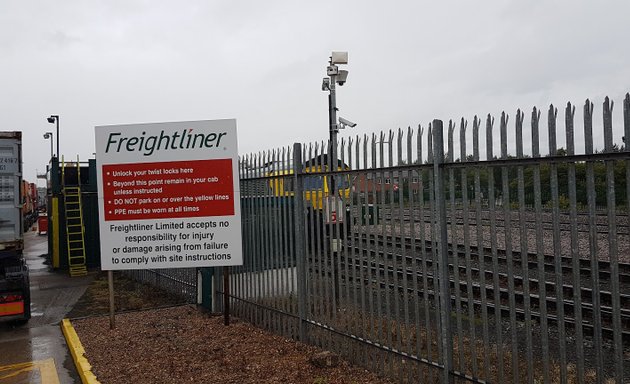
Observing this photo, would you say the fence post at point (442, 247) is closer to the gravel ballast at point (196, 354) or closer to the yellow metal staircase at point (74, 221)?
the gravel ballast at point (196, 354)

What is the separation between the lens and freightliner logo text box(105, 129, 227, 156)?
734 cm

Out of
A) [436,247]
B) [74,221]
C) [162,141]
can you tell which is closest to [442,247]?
[436,247]

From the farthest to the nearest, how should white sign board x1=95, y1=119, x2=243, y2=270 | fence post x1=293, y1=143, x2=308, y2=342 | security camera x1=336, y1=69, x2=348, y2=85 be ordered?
security camera x1=336, y1=69, x2=348, y2=85 → white sign board x1=95, y1=119, x2=243, y2=270 → fence post x1=293, y1=143, x2=308, y2=342

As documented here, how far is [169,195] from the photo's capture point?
740 cm

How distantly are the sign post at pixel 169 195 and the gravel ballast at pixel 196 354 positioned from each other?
100 cm

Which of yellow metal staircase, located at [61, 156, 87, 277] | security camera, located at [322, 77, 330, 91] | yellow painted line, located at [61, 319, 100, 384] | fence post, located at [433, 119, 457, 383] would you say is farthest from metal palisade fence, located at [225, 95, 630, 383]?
yellow metal staircase, located at [61, 156, 87, 277]

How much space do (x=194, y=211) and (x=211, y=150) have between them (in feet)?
2.91

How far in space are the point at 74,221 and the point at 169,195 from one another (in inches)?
375

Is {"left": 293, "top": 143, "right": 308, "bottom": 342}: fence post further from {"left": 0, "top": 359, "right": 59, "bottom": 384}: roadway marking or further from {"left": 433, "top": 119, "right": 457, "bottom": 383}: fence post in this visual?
{"left": 0, "top": 359, "right": 59, "bottom": 384}: roadway marking

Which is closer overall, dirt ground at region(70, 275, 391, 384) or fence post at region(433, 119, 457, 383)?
fence post at region(433, 119, 457, 383)

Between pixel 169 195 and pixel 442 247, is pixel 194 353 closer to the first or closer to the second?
pixel 169 195

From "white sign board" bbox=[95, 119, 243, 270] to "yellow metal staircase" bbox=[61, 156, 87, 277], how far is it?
8389 mm

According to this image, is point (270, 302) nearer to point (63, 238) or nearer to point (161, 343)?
point (161, 343)

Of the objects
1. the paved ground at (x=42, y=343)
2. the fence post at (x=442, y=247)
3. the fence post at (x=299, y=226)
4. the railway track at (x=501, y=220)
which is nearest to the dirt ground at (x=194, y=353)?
the paved ground at (x=42, y=343)
